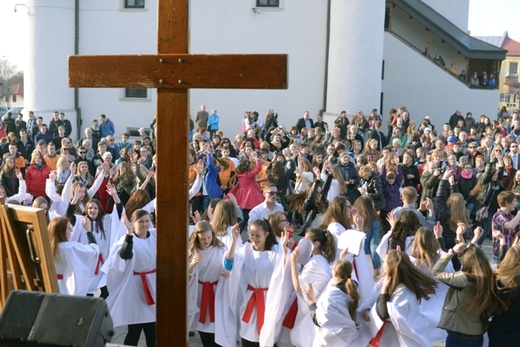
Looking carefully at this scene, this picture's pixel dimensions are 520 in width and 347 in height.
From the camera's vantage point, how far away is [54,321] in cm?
434

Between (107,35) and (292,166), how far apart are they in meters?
15.7

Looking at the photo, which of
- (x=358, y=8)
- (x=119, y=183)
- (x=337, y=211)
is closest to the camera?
(x=337, y=211)

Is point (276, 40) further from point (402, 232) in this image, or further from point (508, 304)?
point (508, 304)

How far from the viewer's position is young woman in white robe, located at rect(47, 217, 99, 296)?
24.5 feet

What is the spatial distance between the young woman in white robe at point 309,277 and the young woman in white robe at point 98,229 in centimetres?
219

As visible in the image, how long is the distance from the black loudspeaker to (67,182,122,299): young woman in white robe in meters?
3.65

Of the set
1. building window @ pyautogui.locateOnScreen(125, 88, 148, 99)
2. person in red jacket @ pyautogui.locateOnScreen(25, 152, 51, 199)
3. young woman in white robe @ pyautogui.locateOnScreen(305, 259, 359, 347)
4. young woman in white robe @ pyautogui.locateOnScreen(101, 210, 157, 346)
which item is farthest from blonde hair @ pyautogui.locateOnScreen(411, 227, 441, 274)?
building window @ pyautogui.locateOnScreen(125, 88, 148, 99)

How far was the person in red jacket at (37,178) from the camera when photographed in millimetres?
13656

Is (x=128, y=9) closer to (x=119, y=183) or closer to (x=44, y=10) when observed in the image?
(x=44, y=10)

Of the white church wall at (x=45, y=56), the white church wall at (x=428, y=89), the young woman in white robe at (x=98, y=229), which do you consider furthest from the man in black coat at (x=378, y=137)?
the white church wall at (x=45, y=56)

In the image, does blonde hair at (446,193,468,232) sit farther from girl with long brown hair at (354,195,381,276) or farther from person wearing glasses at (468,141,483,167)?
person wearing glasses at (468,141,483,167)

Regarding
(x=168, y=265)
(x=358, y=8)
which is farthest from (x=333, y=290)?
(x=358, y=8)

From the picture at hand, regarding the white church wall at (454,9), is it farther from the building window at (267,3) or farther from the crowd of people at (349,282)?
the crowd of people at (349,282)

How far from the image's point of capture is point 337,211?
29.4ft
